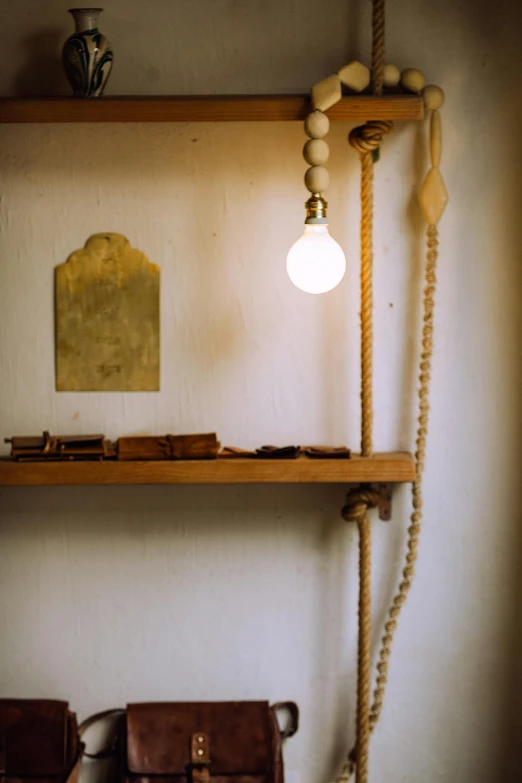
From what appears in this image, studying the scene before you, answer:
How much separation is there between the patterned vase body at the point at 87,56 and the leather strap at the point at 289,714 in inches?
61.5

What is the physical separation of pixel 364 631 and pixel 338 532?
255 millimetres

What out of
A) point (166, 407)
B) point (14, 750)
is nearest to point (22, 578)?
point (14, 750)

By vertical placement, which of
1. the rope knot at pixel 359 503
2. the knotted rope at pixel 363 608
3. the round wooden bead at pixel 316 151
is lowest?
the knotted rope at pixel 363 608

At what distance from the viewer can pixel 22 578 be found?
241 centimetres

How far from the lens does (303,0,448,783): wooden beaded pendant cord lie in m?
2.20

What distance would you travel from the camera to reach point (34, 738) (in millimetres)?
2285

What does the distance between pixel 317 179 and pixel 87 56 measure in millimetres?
592

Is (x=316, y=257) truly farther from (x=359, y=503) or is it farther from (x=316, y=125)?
(x=359, y=503)

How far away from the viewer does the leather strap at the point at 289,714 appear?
2406 mm

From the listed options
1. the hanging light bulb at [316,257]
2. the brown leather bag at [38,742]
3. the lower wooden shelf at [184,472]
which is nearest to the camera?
the hanging light bulb at [316,257]

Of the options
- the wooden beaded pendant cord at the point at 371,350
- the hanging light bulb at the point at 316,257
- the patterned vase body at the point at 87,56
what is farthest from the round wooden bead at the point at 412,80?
the patterned vase body at the point at 87,56

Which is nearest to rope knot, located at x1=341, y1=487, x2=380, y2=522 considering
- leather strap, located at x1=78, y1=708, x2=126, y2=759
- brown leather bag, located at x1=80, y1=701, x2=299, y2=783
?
brown leather bag, located at x1=80, y1=701, x2=299, y2=783

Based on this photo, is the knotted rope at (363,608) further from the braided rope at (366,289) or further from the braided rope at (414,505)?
the braided rope at (366,289)

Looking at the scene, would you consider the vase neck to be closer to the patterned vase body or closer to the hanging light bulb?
the patterned vase body
